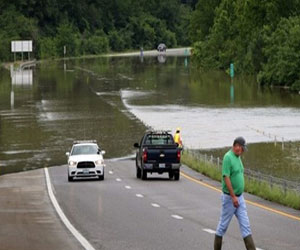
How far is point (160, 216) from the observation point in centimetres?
2084

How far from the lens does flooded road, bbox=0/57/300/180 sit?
53250 millimetres

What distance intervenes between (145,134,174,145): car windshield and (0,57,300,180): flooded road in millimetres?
8236

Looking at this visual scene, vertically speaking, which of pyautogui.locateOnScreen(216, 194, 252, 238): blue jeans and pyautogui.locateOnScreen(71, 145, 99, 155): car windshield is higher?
pyautogui.locateOnScreen(216, 194, 252, 238): blue jeans

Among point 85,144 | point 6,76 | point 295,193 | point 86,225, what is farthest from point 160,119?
point 6,76

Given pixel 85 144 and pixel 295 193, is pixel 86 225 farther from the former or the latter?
pixel 85 144

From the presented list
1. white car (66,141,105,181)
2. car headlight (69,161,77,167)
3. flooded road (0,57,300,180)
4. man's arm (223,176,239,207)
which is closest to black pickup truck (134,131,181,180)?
white car (66,141,105,181)

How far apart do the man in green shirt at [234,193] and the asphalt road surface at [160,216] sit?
5.50 ft

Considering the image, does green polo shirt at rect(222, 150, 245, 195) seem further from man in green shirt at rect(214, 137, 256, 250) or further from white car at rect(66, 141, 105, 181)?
white car at rect(66, 141, 105, 181)

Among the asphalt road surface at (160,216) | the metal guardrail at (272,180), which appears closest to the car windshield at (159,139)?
the asphalt road surface at (160,216)

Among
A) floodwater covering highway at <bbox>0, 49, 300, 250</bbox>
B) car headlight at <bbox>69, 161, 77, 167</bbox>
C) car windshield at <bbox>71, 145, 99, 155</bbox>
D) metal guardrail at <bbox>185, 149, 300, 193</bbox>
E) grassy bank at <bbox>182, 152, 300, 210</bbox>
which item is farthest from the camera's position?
car windshield at <bbox>71, 145, 99, 155</bbox>

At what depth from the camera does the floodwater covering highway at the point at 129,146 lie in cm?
1795

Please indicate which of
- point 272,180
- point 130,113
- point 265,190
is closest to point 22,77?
point 130,113

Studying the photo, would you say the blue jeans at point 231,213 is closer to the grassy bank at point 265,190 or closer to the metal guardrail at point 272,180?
the grassy bank at point 265,190

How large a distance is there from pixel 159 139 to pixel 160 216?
13955 mm
